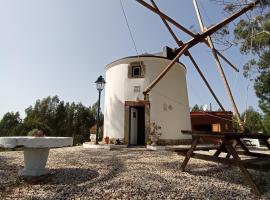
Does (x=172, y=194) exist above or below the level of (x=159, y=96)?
below

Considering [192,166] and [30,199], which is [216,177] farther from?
[30,199]

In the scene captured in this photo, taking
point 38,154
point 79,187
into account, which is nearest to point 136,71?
point 38,154

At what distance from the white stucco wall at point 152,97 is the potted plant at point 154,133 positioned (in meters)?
0.38

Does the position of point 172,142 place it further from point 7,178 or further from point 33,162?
point 7,178

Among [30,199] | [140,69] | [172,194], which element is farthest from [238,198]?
[140,69]

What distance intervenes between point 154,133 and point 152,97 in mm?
1947

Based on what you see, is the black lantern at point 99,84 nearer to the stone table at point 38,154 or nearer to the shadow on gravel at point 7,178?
the shadow on gravel at point 7,178

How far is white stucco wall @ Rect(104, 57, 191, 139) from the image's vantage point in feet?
34.9

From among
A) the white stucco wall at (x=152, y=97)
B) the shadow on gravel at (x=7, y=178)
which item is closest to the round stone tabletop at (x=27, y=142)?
the shadow on gravel at (x=7, y=178)

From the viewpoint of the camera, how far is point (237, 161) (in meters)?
3.27

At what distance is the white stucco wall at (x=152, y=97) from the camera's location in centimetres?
1065

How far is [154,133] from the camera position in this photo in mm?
9727

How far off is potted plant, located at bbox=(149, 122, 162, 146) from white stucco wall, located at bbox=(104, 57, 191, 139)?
379mm

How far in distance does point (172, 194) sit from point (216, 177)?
1.51 meters
